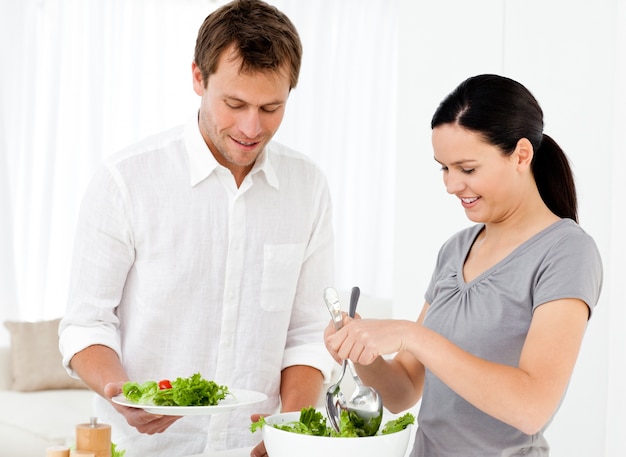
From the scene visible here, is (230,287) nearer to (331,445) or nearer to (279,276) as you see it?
(279,276)

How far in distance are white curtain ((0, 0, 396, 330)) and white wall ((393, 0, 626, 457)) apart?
8.99 ft

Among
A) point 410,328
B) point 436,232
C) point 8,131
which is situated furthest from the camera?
point 8,131

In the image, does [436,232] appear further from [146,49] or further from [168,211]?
[146,49]

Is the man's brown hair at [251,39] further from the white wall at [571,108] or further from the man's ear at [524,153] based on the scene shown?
the white wall at [571,108]

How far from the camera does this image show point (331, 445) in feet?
4.31

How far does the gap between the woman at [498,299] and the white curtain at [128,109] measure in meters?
4.32

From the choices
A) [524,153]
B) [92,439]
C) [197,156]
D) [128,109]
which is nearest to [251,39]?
[197,156]

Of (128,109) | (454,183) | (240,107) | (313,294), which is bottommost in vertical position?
(313,294)

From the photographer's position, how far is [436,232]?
138 inches

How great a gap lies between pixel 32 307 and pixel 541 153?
4.60 metres

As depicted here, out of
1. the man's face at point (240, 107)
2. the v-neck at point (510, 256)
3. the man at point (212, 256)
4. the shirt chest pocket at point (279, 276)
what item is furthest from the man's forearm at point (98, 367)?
the v-neck at point (510, 256)

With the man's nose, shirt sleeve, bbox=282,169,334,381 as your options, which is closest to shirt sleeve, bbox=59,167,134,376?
the man's nose

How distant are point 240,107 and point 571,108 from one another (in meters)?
1.63

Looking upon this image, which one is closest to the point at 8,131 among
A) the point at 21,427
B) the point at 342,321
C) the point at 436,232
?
the point at 21,427
